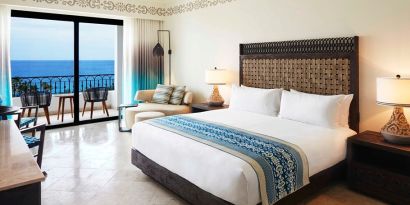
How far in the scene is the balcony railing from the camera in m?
5.87

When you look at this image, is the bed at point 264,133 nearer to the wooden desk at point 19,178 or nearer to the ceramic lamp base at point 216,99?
the ceramic lamp base at point 216,99

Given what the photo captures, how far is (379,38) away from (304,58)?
866 mm

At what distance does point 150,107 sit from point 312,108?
3077 millimetres

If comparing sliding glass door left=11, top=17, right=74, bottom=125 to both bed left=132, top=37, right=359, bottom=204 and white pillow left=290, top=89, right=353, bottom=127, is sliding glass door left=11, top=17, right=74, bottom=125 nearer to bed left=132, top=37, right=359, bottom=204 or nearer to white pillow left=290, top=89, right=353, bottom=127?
bed left=132, top=37, right=359, bottom=204

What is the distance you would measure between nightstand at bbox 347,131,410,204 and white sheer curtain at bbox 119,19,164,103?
456cm

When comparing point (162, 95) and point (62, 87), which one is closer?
point (162, 95)

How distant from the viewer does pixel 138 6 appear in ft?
19.9

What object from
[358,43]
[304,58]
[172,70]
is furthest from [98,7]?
[358,43]

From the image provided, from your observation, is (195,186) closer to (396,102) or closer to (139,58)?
(396,102)

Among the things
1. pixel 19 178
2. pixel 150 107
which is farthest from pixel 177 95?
pixel 19 178

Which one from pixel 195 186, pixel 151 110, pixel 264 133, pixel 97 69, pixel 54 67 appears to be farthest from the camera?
pixel 97 69

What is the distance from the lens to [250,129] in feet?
10.0

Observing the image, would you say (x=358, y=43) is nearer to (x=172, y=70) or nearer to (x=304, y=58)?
(x=304, y=58)

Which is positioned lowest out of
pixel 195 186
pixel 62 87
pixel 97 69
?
pixel 195 186
